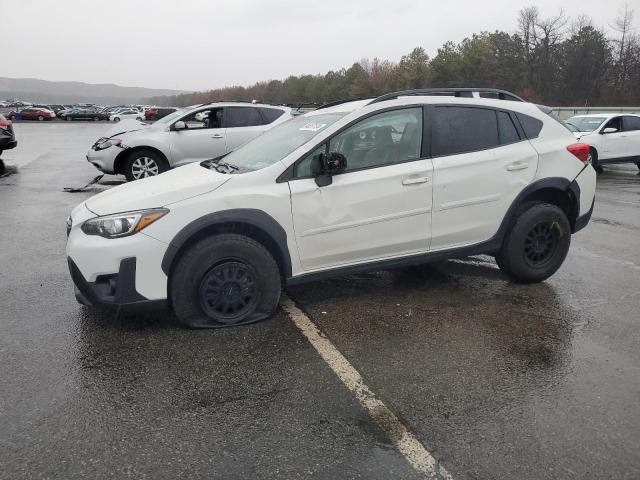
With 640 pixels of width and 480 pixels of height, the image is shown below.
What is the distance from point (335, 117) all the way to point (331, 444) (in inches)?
106

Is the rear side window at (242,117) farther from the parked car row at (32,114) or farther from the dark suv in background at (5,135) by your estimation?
the parked car row at (32,114)

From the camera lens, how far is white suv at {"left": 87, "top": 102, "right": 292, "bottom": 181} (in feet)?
35.0

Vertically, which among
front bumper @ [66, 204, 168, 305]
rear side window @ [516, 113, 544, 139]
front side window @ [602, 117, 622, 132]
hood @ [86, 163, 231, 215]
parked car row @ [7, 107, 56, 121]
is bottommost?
front bumper @ [66, 204, 168, 305]

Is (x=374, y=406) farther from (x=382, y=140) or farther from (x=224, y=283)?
(x=382, y=140)

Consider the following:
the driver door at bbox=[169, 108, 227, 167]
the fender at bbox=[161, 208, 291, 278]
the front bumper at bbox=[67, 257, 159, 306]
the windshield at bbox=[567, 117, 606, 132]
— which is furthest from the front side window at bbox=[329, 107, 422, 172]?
the windshield at bbox=[567, 117, 606, 132]

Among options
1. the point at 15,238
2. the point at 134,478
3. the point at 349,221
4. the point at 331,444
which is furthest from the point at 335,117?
the point at 15,238

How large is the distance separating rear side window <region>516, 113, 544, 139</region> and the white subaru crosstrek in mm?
15

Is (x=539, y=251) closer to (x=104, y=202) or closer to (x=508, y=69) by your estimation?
(x=104, y=202)

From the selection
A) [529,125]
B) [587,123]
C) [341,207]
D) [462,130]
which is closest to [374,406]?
[341,207]

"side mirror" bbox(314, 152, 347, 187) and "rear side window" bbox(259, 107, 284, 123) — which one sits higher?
"rear side window" bbox(259, 107, 284, 123)

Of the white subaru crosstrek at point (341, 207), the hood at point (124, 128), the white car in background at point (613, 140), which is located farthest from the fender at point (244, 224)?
the white car in background at point (613, 140)

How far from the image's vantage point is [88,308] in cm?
433

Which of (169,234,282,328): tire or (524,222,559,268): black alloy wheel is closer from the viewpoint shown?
(169,234,282,328): tire

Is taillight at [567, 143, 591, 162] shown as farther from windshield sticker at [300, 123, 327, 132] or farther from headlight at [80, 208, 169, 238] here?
headlight at [80, 208, 169, 238]
